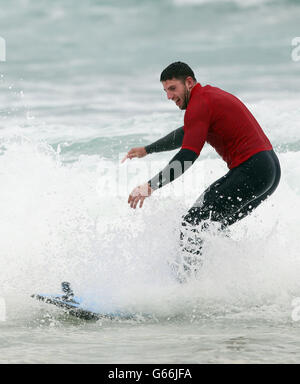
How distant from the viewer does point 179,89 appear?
485 centimetres

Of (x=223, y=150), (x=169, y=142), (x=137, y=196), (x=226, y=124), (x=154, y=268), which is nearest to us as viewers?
(x=137, y=196)

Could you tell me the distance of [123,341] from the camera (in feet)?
13.4

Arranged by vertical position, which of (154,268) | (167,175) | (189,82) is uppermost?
(189,82)

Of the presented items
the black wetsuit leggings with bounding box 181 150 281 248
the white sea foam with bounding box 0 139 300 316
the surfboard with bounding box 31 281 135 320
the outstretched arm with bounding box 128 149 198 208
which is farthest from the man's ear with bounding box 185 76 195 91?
the surfboard with bounding box 31 281 135 320

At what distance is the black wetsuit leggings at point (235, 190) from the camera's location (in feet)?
15.9

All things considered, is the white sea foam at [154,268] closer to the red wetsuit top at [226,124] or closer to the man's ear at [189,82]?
the red wetsuit top at [226,124]

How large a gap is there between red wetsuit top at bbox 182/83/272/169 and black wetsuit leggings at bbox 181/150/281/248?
0.26 feet

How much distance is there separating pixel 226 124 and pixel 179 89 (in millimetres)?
476

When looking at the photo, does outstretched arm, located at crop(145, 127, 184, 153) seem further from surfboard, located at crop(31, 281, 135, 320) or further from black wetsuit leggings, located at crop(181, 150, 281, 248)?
surfboard, located at crop(31, 281, 135, 320)

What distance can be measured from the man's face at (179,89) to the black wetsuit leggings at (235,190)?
0.71 meters

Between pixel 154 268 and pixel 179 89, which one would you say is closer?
pixel 179 89

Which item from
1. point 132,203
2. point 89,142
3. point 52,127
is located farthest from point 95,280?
point 52,127

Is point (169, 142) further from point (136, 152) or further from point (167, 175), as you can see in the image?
point (167, 175)

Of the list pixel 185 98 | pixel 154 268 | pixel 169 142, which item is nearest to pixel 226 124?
pixel 185 98
